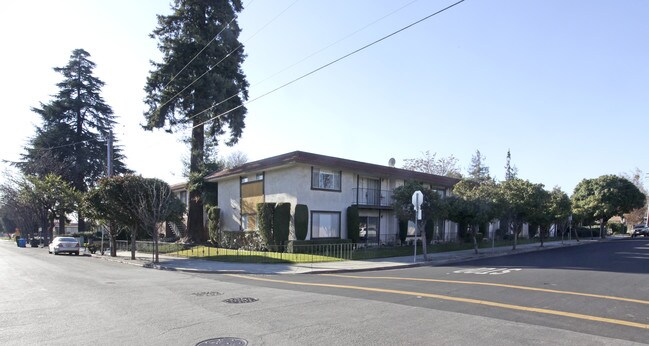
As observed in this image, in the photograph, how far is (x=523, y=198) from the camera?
30.0 meters

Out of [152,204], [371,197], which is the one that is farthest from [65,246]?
[371,197]

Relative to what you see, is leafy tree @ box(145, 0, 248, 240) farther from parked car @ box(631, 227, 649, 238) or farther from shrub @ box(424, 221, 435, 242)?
parked car @ box(631, 227, 649, 238)

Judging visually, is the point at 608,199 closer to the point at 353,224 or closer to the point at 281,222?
the point at 353,224

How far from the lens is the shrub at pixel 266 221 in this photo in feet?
88.5

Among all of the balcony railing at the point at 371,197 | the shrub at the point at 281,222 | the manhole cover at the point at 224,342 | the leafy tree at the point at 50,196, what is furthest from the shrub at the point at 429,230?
the leafy tree at the point at 50,196

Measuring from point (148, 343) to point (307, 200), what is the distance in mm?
21200

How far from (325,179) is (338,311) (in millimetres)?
20298

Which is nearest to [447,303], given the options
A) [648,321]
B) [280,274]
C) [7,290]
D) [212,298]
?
[648,321]

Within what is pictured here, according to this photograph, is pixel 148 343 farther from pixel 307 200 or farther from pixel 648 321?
pixel 307 200

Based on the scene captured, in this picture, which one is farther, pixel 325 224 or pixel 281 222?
pixel 325 224

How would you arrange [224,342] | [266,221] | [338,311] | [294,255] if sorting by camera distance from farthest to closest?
[266,221]
[294,255]
[338,311]
[224,342]

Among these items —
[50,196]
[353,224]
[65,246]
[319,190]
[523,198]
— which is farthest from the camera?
[50,196]

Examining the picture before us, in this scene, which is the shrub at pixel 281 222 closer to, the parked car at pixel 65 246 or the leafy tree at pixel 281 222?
the leafy tree at pixel 281 222

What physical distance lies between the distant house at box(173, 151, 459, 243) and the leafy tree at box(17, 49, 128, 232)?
25.5 m
